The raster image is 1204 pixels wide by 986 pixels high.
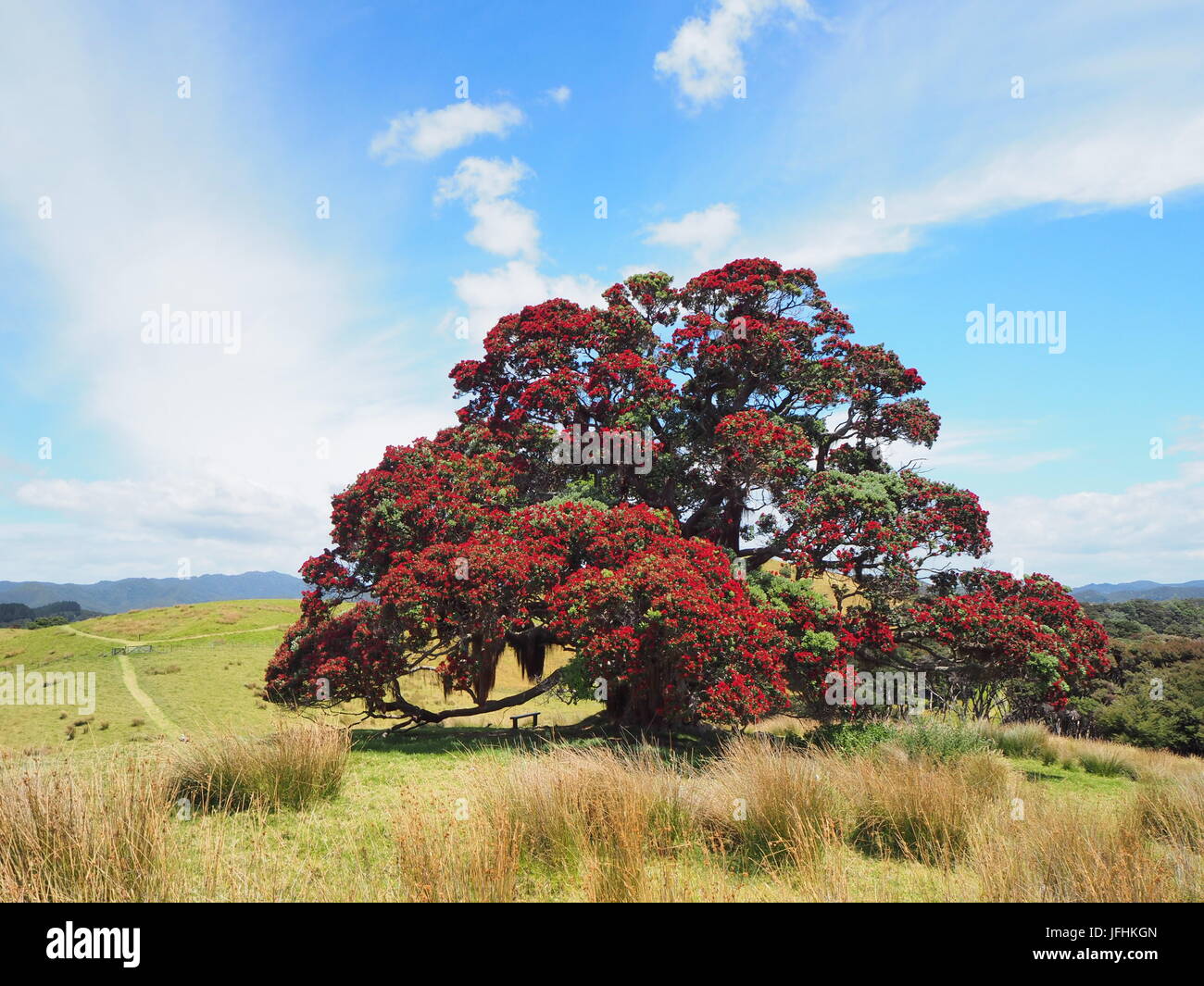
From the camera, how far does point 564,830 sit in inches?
235

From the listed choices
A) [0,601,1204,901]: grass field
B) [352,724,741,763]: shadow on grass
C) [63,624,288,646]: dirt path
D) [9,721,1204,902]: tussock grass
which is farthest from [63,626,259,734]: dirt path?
[9,721,1204,902]: tussock grass

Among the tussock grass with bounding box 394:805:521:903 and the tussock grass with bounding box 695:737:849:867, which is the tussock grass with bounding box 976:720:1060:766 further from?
the tussock grass with bounding box 394:805:521:903

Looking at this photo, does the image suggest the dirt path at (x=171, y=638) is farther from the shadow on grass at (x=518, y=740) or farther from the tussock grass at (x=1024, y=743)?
the tussock grass at (x=1024, y=743)

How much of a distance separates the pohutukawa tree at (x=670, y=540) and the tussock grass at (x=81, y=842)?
7.07 meters

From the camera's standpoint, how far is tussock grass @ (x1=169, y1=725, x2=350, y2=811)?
7602 millimetres

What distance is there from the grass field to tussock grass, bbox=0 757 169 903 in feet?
0.06

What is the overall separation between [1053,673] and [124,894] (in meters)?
14.2

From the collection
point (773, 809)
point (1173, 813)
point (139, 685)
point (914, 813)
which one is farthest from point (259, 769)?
point (139, 685)

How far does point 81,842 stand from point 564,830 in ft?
12.7

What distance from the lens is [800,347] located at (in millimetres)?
16203

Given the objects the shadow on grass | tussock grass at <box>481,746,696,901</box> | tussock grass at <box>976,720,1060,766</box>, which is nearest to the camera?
tussock grass at <box>481,746,696,901</box>

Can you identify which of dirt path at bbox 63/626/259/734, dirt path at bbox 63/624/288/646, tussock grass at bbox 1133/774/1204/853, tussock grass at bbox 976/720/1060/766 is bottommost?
dirt path at bbox 63/624/288/646

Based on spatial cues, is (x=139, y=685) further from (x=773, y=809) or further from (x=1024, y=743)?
(x=1024, y=743)

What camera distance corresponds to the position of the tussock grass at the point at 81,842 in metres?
4.75
